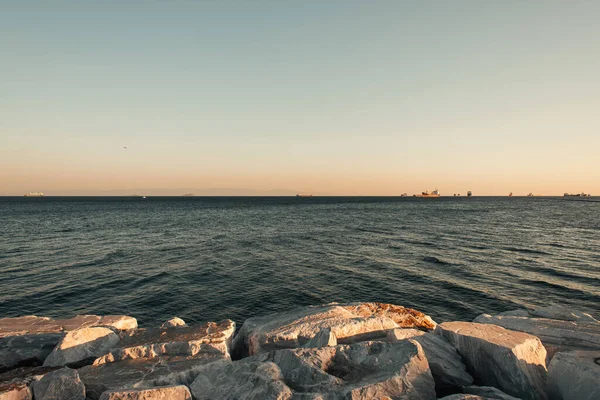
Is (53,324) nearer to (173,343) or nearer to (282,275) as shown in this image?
(173,343)

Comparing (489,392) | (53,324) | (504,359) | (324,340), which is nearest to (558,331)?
(504,359)

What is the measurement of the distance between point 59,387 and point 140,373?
5.51 ft

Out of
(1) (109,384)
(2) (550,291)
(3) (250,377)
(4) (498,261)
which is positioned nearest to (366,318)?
(3) (250,377)

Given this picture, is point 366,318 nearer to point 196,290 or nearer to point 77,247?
point 196,290

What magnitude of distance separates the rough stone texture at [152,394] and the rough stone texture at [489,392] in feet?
19.8

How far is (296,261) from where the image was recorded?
92.7 feet

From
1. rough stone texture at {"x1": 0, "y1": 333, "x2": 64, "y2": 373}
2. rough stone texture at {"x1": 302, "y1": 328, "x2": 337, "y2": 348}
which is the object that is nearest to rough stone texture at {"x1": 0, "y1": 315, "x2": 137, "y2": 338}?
rough stone texture at {"x1": 0, "y1": 333, "x2": 64, "y2": 373}

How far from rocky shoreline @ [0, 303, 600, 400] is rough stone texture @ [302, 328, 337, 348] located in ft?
0.11

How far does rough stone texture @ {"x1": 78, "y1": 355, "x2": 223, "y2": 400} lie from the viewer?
24.8ft

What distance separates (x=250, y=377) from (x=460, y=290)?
57.1 feet

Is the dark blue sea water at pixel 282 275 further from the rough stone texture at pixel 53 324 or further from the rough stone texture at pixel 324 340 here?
the rough stone texture at pixel 324 340

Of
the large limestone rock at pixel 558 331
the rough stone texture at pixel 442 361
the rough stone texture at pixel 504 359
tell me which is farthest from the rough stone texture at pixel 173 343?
the large limestone rock at pixel 558 331

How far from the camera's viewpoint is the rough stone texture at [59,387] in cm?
715

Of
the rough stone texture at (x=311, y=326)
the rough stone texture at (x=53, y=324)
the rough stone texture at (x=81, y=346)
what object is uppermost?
the rough stone texture at (x=311, y=326)
